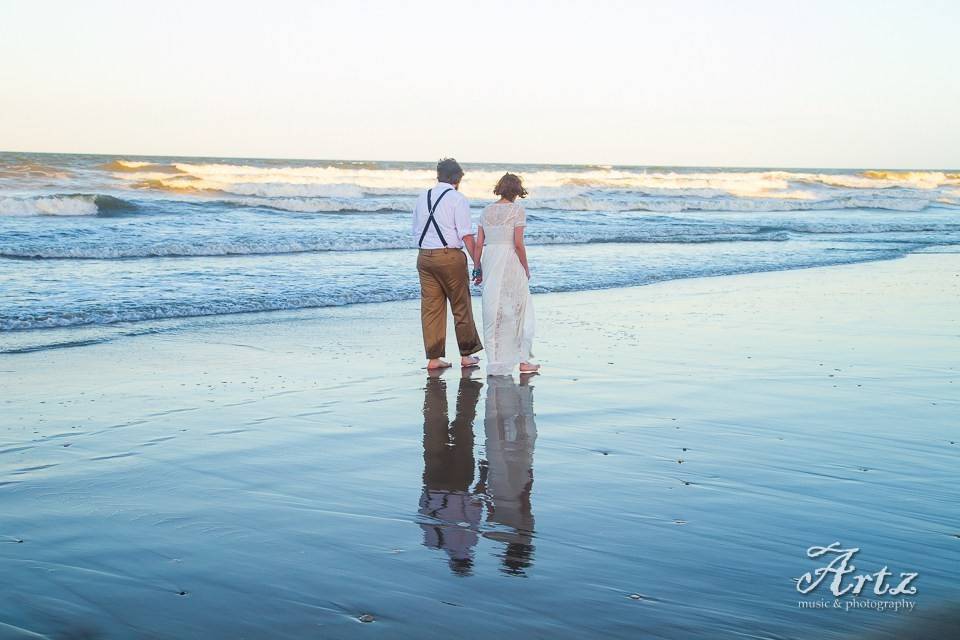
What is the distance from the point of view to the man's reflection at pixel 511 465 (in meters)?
3.83

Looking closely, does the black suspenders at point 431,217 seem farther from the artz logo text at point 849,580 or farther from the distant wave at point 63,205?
the distant wave at point 63,205

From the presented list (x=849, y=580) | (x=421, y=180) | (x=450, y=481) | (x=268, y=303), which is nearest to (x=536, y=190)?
(x=421, y=180)

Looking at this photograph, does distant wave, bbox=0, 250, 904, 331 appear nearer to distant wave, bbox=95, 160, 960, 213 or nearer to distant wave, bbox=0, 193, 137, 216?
distant wave, bbox=0, 193, 137, 216

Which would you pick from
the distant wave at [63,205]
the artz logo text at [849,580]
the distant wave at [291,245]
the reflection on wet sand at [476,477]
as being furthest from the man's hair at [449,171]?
the distant wave at [63,205]

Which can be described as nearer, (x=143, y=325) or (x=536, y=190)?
(x=143, y=325)

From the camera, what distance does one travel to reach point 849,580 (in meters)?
3.49

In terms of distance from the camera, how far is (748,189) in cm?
5331

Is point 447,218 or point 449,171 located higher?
point 449,171

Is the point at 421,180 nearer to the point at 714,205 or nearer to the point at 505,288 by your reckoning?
the point at 714,205

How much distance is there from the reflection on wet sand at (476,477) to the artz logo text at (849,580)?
1087 mm

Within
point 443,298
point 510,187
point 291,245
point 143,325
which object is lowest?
point 143,325

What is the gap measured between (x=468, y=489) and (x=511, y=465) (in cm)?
49

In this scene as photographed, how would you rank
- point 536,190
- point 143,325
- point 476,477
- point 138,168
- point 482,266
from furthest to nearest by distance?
point 536,190 < point 138,168 < point 143,325 < point 482,266 < point 476,477

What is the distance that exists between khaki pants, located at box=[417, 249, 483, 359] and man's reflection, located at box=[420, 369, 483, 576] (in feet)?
3.14
